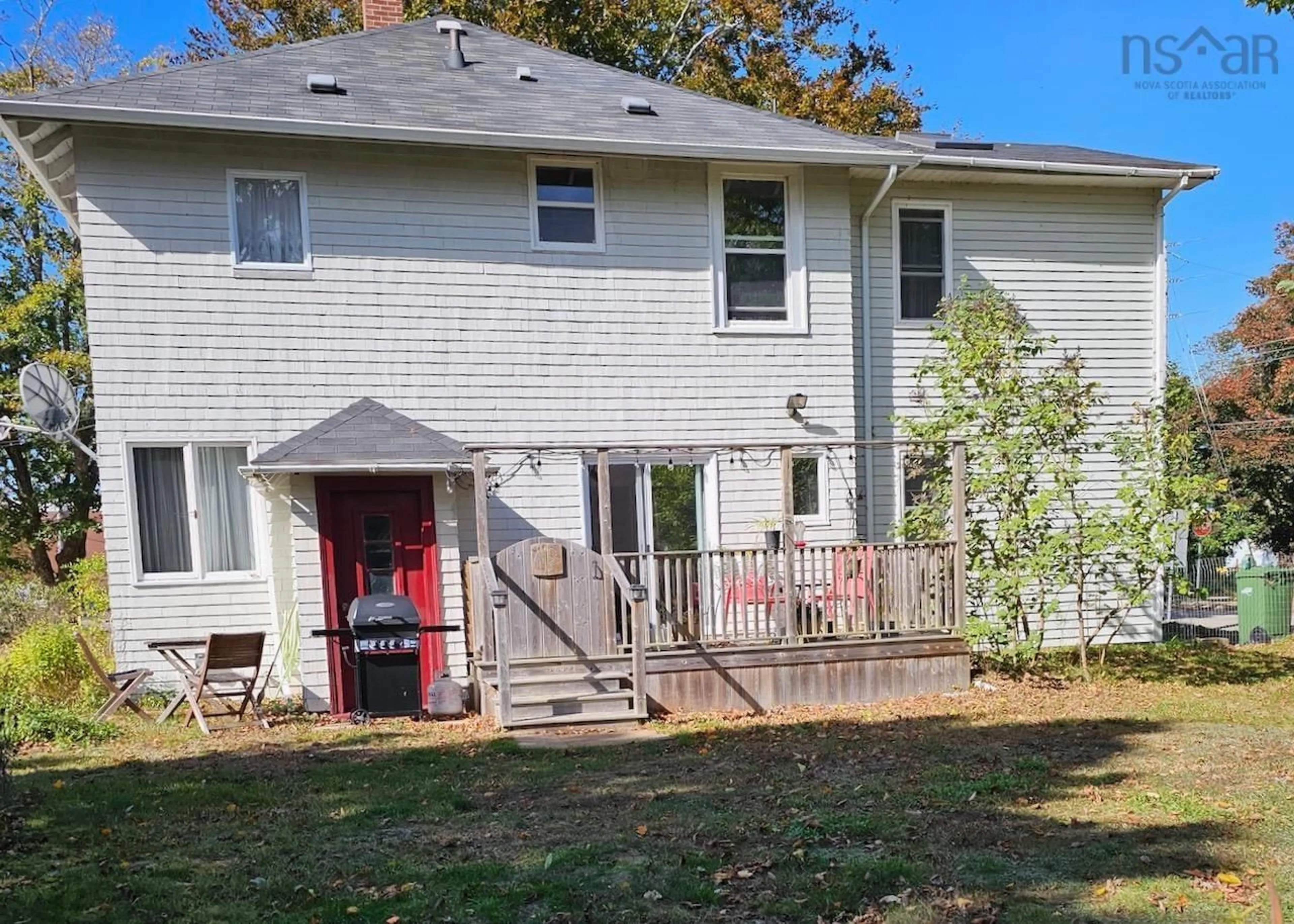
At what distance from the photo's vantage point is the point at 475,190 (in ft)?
32.6

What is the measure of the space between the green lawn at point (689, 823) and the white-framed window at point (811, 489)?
3195 mm

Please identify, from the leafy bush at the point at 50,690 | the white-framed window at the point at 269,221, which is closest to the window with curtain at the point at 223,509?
the leafy bush at the point at 50,690

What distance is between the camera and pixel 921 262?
11633mm

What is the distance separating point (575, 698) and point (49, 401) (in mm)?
6907

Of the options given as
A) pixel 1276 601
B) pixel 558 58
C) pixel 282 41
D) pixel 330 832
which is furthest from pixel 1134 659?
pixel 282 41

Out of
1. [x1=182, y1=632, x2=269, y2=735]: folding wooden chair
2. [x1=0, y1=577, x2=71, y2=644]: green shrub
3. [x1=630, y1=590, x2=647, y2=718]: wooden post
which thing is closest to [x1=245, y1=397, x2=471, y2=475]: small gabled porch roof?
[x1=182, y1=632, x2=269, y2=735]: folding wooden chair

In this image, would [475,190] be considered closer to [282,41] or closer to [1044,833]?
[1044,833]

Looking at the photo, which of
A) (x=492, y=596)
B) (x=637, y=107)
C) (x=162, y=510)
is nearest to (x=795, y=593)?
(x=492, y=596)

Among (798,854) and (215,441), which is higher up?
(215,441)

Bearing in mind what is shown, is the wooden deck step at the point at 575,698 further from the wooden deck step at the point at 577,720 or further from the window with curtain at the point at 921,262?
the window with curtain at the point at 921,262

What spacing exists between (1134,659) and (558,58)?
35.1ft

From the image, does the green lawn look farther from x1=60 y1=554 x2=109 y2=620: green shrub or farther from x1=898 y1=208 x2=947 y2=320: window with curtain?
x1=60 y1=554 x2=109 y2=620: green shrub

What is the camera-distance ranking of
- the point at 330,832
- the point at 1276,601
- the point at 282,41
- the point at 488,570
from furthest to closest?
the point at 282,41 → the point at 1276,601 → the point at 488,570 → the point at 330,832

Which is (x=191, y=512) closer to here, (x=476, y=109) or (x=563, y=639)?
(x=563, y=639)
